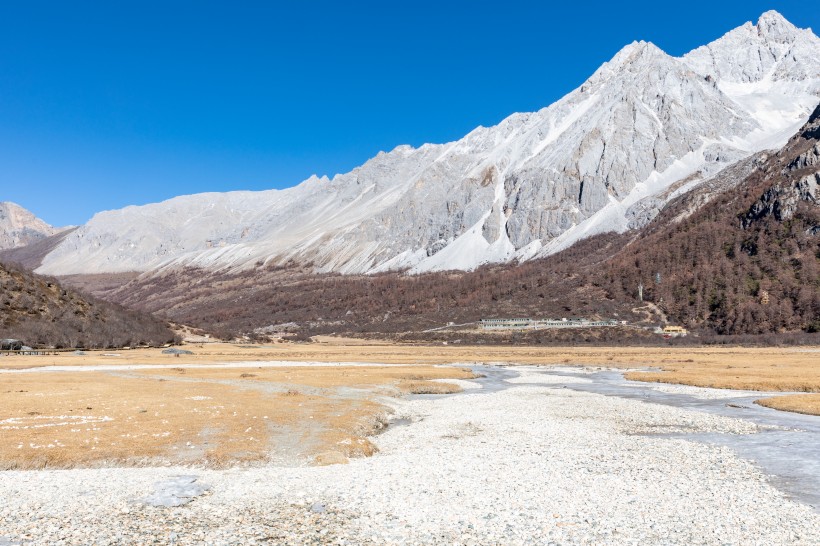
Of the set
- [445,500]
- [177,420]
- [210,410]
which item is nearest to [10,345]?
[210,410]

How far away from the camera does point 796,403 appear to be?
157 ft

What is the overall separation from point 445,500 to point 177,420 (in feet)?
73.7

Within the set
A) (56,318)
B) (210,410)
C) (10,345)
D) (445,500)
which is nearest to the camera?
(445,500)

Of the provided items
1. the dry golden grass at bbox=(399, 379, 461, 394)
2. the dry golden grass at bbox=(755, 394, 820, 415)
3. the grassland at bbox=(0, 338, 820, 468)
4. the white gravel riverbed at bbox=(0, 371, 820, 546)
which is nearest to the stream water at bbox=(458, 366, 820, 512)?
A: the dry golden grass at bbox=(755, 394, 820, 415)

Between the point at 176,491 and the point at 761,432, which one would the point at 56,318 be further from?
the point at 761,432

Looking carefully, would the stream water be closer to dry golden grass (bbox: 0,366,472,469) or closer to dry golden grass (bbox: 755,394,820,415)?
dry golden grass (bbox: 755,394,820,415)

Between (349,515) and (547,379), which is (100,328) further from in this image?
(349,515)

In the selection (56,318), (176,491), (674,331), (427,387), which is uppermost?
(56,318)

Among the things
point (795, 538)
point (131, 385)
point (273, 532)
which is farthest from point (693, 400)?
point (131, 385)

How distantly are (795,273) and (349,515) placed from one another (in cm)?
21970

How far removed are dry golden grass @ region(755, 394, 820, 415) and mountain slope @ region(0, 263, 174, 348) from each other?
5049 inches

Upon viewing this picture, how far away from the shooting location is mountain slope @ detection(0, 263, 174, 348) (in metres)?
121

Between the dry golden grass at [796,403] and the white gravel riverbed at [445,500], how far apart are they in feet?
63.1

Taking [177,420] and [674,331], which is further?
[674,331]
